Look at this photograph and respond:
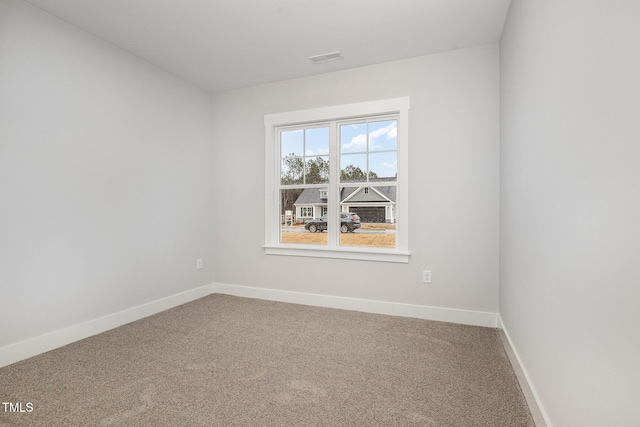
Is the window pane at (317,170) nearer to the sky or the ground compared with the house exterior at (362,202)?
nearer to the sky

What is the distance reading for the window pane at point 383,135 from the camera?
340cm

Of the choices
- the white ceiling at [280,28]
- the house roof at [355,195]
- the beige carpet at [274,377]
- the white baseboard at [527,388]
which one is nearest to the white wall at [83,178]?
the white ceiling at [280,28]

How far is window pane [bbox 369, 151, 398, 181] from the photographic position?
11.1ft

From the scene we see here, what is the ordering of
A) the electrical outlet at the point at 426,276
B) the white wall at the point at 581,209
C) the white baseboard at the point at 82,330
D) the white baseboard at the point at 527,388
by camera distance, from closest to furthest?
the white wall at the point at 581,209
the white baseboard at the point at 527,388
the white baseboard at the point at 82,330
the electrical outlet at the point at 426,276

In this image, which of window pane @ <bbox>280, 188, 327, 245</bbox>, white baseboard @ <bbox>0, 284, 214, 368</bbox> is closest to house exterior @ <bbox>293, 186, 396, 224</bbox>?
window pane @ <bbox>280, 188, 327, 245</bbox>

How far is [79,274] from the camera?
2.70 meters

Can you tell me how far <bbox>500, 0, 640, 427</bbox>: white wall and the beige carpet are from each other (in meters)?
0.46

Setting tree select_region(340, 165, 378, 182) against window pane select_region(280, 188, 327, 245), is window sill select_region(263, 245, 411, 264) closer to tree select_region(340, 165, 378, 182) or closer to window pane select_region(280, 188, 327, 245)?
window pane select_region(280, 188, 327, 245)

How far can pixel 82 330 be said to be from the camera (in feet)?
8.90

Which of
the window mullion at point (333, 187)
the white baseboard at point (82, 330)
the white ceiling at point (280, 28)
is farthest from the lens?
the window mullion at point (333, 187)

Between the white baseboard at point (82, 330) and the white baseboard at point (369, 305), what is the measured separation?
0.71m

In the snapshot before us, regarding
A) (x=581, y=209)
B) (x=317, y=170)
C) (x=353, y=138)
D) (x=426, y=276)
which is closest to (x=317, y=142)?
(x=317, y=170)

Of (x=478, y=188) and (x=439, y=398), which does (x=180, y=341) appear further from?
(x=478, y=188)

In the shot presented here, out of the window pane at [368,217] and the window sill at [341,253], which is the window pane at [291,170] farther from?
the window sill at [341,253]
